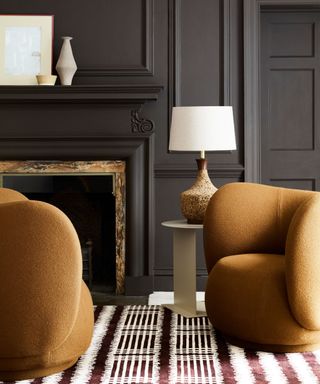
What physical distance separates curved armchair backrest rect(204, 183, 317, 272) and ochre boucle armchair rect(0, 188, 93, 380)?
45.2 inches

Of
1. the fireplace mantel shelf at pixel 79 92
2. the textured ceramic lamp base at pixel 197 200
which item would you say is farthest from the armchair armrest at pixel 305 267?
the fireplace mantel shelf at pixel 79 92

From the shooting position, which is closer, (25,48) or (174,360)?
(174,360)

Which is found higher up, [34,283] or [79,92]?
[79,92]

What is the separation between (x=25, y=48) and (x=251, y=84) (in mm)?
1573

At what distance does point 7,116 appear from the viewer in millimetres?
5199

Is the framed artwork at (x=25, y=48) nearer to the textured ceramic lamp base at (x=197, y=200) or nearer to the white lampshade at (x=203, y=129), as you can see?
the white lampshade at (x=203, y=129)

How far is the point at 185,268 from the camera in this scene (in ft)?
14.8

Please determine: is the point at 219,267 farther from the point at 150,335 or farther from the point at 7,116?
the point at 7,116

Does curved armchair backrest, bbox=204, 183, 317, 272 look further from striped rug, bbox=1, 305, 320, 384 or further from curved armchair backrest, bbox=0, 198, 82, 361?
curved armchair backrest, bbox=0, 198, 82, 361

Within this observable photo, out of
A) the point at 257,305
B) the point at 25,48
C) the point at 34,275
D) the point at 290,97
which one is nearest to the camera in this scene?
the point at 34,275

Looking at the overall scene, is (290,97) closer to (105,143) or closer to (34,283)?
(105,143)

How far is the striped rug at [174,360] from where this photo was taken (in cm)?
303

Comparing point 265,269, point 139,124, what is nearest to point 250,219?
point 265,269

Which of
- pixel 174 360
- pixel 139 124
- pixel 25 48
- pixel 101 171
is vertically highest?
pixel 25 48
